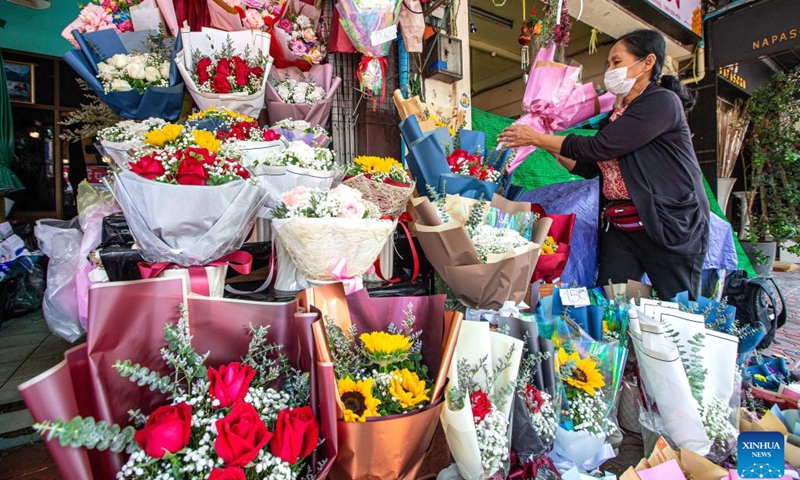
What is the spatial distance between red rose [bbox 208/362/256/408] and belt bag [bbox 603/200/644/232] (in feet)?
7.28

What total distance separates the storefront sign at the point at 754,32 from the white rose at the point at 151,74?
692 centimetres

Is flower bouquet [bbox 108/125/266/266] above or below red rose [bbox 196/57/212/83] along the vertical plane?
below

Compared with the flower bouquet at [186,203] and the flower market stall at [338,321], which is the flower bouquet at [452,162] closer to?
the flower market stall at [338,321]

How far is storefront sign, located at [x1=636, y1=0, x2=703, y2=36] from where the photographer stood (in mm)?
5062

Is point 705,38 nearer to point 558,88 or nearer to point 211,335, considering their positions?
point 558,88

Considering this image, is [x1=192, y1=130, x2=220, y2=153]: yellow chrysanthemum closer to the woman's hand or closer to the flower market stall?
the flower market stall

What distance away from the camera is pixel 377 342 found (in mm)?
1060

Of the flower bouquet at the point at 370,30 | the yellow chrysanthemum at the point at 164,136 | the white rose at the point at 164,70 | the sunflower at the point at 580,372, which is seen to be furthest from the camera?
the flower bouquet at the point at 370,30

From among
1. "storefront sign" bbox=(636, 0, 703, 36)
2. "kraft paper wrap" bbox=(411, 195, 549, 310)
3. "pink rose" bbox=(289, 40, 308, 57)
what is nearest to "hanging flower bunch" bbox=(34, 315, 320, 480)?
"kraft paper wrap" bbox=(411, 195, 549, 310)

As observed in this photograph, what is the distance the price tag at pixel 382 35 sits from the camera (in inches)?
115

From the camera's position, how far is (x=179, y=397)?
85 centimetres

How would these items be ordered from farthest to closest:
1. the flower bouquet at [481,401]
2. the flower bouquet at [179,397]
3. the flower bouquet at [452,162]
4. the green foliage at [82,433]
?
the flower bouquet at [452,162] → the flower bouquet at [481,401] → the flower bouquet at [179,397] → the green foliage at [82,433]

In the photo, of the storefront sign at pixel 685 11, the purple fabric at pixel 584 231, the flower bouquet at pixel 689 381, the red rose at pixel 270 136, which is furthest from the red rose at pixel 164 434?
the storefront sign at pixel 685 11

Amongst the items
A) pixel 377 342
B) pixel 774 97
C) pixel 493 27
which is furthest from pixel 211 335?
pixel 774 97
